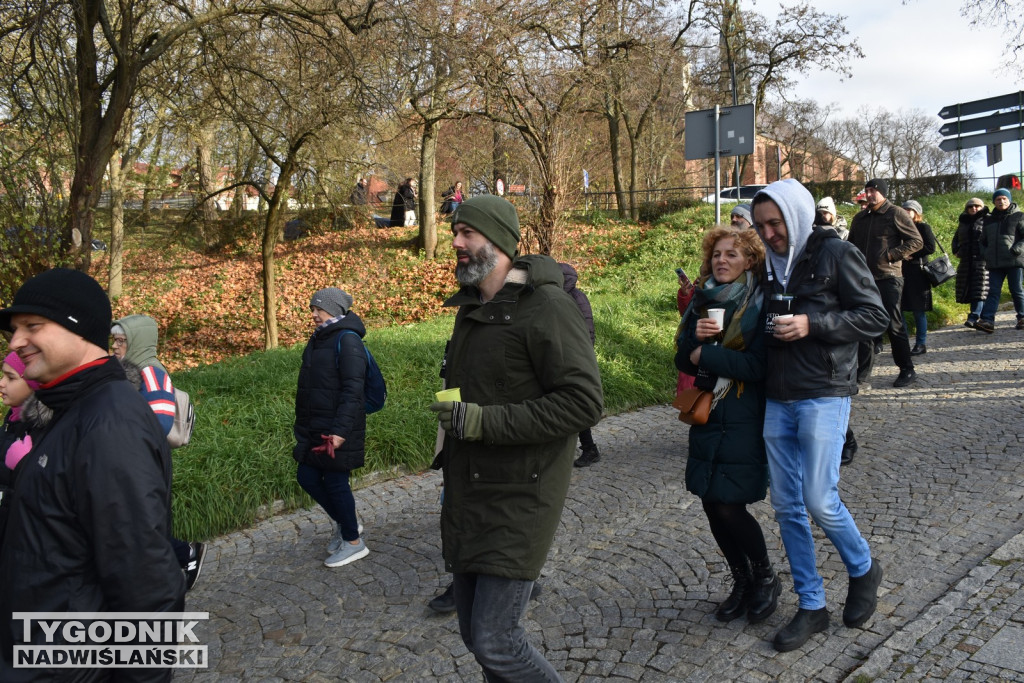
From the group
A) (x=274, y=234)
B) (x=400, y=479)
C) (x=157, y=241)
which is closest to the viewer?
(x=400, y=479)

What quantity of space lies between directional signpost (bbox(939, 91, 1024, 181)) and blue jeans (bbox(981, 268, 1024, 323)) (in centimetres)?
512

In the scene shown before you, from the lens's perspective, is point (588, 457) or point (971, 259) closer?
point (588, 457)

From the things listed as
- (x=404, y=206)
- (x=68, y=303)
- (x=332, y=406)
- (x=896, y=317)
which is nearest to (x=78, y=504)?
(x=68, y=303)

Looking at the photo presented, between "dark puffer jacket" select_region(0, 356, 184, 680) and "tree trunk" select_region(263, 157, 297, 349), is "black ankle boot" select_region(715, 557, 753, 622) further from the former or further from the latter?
"tree trunk" select_region(263, 157, 297, 349)

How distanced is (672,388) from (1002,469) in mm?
4013

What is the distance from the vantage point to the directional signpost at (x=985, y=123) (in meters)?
14.7

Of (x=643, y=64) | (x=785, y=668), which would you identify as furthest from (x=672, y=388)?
(x=643, y=64)

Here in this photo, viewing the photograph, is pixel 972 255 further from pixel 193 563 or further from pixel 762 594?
pixel 193 563

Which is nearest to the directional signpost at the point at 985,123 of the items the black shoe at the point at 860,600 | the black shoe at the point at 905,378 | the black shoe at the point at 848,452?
the black shoe at the point at 905,378

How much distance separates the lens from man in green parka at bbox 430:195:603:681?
8.64 feet

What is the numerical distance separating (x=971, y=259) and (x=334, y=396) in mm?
9408

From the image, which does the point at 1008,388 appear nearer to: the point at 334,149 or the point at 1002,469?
the point at 1002,469

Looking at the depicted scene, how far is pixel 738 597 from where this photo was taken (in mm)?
3836

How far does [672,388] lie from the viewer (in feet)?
30.7
